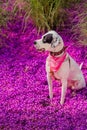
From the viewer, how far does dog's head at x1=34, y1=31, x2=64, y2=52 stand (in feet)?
9.79

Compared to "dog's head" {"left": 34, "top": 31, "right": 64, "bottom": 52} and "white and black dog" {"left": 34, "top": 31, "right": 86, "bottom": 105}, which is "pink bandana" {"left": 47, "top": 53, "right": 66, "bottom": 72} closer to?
"white and black dog" {"left": 34, "top": 31, "right": 86, "bottom": 105}

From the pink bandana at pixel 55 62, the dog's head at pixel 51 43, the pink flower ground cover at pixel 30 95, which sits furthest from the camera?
the pink flower ground cover at pixel 30 95

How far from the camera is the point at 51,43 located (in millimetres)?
2994

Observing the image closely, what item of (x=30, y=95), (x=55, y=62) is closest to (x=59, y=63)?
(x=55, y=62)

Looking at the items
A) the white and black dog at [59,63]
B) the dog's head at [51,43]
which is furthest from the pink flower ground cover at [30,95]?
the dog's head at [51,43]

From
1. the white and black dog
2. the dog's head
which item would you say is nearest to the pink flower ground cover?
the white and black dog

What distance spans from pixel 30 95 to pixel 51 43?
765 millimetres

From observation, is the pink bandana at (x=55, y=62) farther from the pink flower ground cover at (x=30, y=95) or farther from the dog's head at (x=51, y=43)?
the pink flower ground cover at (x=30, y=95)

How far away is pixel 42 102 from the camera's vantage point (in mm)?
3463

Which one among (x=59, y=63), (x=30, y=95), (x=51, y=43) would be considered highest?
(x=51, y=43)

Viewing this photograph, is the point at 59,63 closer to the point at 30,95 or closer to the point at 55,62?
the point at 55,62

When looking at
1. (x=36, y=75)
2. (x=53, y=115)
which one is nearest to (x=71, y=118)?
(x=53, y=115)

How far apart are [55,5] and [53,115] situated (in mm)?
1454

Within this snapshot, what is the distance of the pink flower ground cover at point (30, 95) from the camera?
3.25 meters
